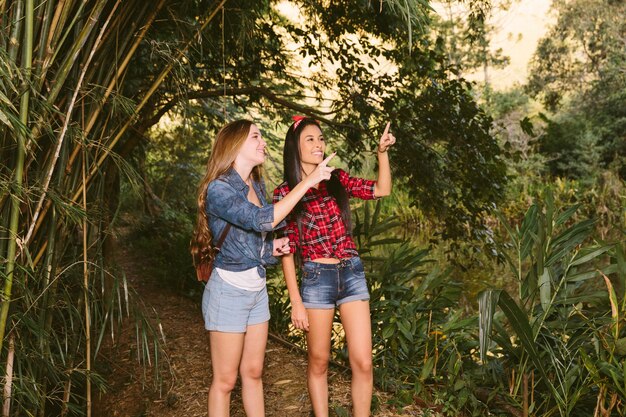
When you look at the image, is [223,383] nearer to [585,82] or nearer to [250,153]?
[250,153]

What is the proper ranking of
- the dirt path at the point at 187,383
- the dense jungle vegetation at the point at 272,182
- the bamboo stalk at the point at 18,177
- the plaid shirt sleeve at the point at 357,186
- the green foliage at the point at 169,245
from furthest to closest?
the green foliage at the point at 169,245, the dirt path at the point at 187,383, the plaid shirt sleeve at the point at 357,186, the dense jungle vegetation at the point at 272,182, the bamboo stalk at the point at 18,177

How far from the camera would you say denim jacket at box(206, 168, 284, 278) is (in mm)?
2041

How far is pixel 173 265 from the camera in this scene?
574cm

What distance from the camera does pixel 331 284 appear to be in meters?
2.33

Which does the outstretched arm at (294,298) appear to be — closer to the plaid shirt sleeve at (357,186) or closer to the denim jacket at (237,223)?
the denim jacket at (237,223)

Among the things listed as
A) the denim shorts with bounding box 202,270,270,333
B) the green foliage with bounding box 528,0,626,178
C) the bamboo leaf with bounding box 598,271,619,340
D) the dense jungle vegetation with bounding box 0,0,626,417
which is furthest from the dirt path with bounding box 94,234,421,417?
the green foliage with bounding box 528,0,626,178

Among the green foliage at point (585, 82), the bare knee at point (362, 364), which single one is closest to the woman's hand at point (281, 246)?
the bare knee at point (362, 364)

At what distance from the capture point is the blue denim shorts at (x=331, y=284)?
2324 mm

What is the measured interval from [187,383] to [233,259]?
1.68 metres

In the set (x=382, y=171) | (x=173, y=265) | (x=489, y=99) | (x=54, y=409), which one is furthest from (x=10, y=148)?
(x=489, y=99)

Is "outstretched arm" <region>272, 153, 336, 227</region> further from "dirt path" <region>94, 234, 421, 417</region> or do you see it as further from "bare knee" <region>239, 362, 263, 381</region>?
"dirt path" <region>94, 234, 421, 417</region>

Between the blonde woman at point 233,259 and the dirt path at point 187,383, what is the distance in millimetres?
553

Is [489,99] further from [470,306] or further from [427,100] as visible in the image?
[427,100]

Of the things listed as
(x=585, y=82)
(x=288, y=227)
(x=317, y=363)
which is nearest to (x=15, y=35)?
(x=288, y=227)
